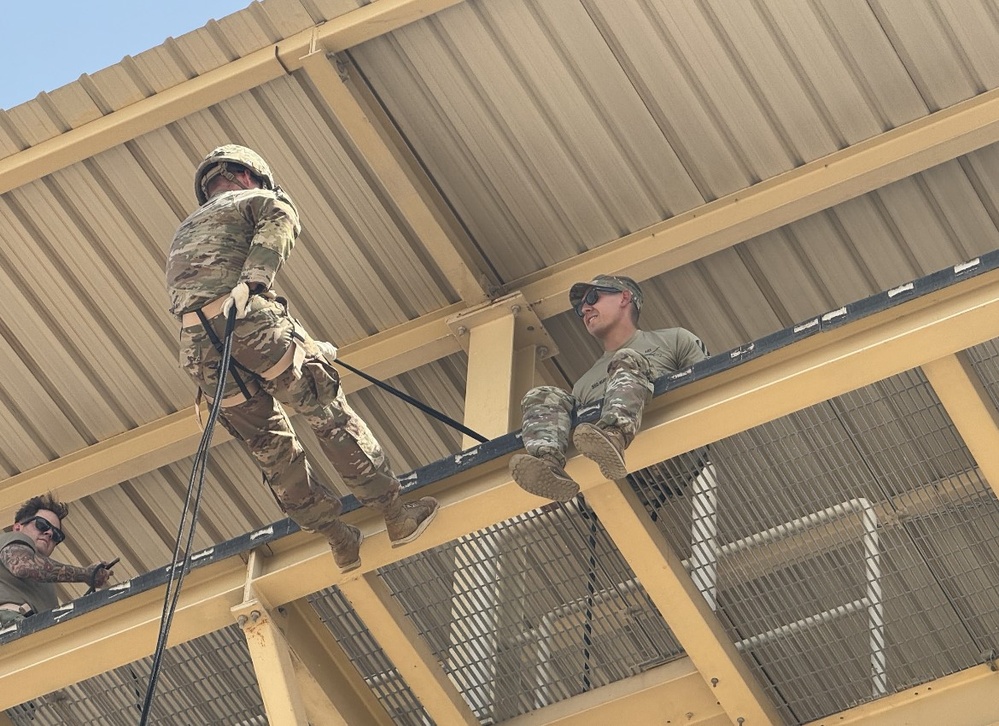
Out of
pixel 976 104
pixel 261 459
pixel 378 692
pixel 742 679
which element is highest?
pixel 261 459

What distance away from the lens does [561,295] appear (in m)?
11.4

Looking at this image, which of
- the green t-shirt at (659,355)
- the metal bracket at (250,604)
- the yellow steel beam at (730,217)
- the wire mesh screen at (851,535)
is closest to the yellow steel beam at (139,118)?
the yellow steel beam at (730,217)

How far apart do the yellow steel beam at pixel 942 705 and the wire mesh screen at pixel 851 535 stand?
84 mm

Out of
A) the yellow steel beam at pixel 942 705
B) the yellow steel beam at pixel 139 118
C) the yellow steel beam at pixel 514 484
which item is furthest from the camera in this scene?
the yellow steel beam at pixel 139 118

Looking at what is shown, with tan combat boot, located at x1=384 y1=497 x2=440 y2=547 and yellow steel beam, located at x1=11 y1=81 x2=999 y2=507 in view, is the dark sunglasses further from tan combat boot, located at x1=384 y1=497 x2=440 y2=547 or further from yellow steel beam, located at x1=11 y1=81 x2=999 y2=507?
tan combat boot, located at x1=384 y1=497 x2=440 y2=547

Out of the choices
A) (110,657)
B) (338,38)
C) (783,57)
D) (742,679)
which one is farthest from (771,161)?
(110,657)

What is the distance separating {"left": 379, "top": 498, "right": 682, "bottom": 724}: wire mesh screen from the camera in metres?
8.58

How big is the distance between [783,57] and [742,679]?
4518 mm

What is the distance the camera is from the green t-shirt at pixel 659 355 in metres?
9.22

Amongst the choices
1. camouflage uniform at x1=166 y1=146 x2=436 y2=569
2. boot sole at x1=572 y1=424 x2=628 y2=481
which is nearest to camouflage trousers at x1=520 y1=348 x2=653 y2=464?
boot sole at x1=572 y1=424 x2=628 y2=481

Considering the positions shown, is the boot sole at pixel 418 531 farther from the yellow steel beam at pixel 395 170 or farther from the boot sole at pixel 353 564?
the yellow steel beam at pixel 395 170

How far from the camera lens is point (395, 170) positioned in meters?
10.8

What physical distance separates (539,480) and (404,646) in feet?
4.31

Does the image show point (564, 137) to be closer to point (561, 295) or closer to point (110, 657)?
point (561, 295)
